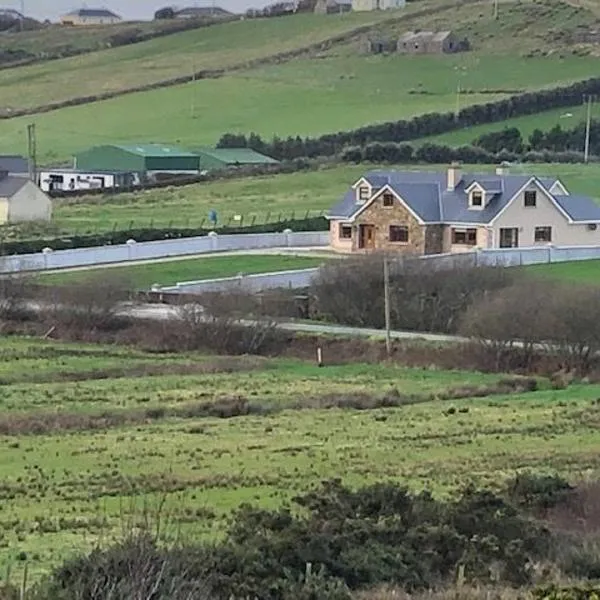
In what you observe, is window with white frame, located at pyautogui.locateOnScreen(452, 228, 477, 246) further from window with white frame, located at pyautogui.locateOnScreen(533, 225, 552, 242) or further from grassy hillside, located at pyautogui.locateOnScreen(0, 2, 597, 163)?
grassy hillside, located at pyautogui.locateOnScreen(0, 2, 597, 163)

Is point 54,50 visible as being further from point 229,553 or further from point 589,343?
point 229,553

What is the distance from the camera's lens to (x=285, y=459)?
97.1 feet

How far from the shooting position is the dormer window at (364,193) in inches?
2518

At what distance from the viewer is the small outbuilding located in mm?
92938

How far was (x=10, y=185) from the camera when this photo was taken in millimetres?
71938

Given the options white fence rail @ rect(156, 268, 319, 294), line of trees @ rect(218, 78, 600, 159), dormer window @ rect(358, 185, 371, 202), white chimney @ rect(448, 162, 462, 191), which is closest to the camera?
white fence rail @ rect(156, 268, 319, 294)

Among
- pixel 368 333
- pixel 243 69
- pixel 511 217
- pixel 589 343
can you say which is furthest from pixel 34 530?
pixel 243 69

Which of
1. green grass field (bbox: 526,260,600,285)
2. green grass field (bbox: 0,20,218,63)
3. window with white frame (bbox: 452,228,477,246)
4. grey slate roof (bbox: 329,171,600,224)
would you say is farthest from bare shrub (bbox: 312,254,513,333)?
green grass field (bbox: 0,20,218,63)

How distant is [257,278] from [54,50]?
10989 cm

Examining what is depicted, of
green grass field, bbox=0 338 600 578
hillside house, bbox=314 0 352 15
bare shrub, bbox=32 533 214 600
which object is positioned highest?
hillside house, bbox=314 0 352 15

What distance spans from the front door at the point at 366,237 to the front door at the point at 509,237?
14.4 feet

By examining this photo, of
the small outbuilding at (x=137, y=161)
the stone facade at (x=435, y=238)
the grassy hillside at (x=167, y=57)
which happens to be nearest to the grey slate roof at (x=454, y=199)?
the stone facade at (x=435, y=238)

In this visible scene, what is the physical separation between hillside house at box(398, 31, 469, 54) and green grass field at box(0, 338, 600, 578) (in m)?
87.2

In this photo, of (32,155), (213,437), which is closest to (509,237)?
(213,437)
